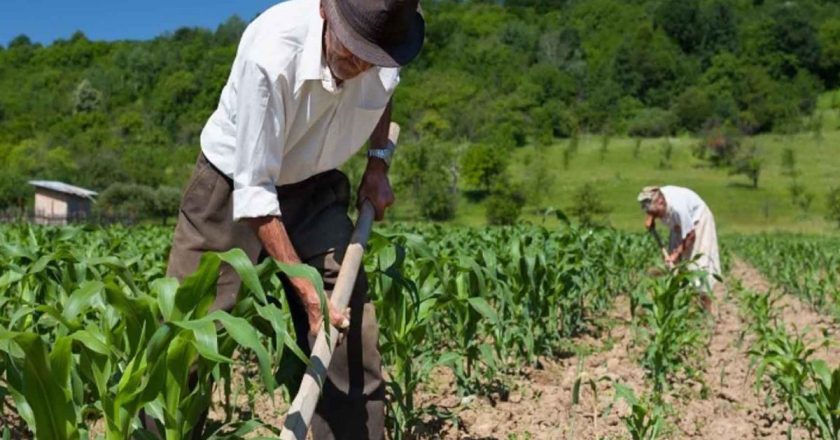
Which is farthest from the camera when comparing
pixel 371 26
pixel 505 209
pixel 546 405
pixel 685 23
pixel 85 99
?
pixel 685 23

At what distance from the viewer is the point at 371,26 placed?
2.61m

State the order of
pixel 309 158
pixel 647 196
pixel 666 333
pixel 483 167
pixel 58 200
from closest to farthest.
A: pixel 309 158
pixel 666 333
pixel 647 196
pixel 58 200
pixel 483 167

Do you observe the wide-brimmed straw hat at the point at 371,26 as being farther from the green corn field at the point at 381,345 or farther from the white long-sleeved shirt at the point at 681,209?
the white long-sleeved shirt at the point at 681,209

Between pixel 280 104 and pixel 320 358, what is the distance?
72 centimetres

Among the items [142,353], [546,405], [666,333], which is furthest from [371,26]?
[666,333]

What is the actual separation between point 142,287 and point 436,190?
42210mm

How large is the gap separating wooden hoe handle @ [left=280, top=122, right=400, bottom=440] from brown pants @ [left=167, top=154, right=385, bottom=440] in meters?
0.11

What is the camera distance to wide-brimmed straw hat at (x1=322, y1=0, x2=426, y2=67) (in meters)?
2.61

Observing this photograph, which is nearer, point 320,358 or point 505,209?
point 320,358

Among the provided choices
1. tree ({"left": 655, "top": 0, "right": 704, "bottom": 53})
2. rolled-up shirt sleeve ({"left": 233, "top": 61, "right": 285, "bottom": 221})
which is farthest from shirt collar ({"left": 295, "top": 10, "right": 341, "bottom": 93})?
tree ({"left": 655, "top": 0, "right": 704, "bottom": 53})

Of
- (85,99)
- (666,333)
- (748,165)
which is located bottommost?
(666,333)

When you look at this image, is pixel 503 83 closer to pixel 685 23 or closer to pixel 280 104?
pixel 685 23

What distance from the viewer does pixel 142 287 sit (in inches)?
181

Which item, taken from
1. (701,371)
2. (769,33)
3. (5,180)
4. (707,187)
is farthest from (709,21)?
(701,371)
